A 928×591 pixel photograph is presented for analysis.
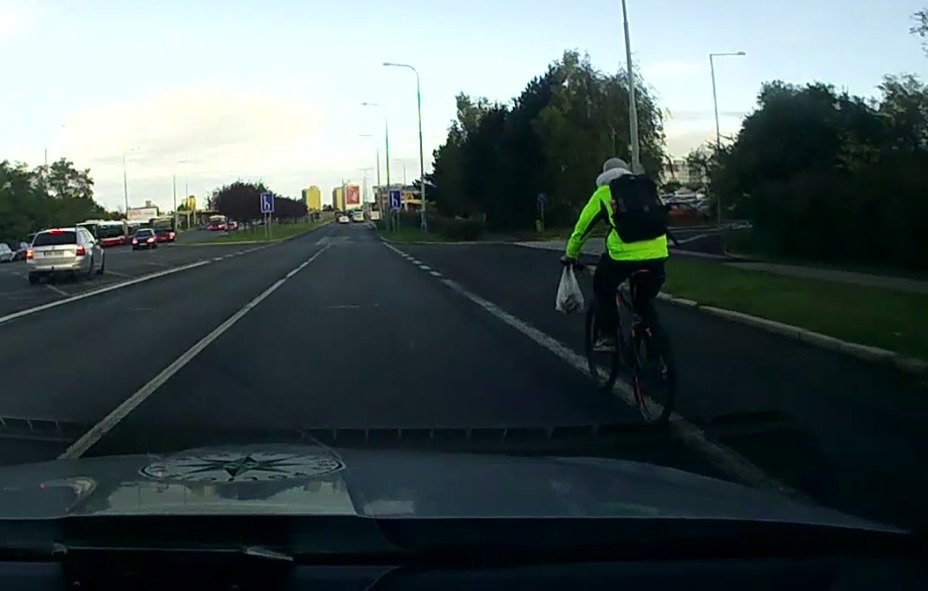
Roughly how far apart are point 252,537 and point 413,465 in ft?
4.83

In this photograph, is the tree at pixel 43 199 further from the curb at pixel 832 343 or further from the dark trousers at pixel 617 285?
the dark trousers at pixel 617 285

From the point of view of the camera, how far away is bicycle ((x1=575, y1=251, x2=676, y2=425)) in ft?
28.6

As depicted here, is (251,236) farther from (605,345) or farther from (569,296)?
(605,345)

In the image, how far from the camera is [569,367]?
11875mm

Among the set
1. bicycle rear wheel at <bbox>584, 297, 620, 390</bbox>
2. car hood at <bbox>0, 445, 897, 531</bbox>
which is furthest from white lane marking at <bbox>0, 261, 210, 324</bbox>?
car hood at <bbox>0, 445, 897, 531</bbox>

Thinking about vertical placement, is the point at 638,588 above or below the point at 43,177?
below

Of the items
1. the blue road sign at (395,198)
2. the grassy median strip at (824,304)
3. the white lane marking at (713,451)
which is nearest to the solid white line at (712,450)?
the white lane marking at (713,451)

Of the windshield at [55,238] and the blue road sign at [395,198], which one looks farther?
the blue road sign at [395,198]

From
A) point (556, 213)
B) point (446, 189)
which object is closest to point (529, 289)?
point (556, 213)

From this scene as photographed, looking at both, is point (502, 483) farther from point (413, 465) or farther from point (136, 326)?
point (136, 326)

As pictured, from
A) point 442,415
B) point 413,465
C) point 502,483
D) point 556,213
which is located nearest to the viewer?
point 502,483

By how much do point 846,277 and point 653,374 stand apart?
15285mm

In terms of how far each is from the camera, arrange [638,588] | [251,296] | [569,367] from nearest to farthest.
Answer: [638,588], [569,367], [251,296]

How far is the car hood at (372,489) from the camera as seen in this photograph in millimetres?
3439
